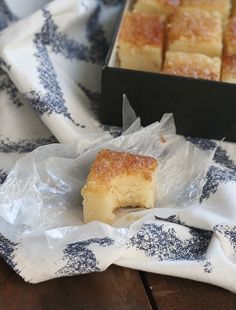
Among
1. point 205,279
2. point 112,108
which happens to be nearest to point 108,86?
point 112,108

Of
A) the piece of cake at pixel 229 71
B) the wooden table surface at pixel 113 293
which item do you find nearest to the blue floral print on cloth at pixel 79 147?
the wooden table surface at pixel 113 293

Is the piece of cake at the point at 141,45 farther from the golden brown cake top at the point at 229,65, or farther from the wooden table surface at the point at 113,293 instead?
the wooden table surface at the point at 113,293

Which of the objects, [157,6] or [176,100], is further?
[157,6]

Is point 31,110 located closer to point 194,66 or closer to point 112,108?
point 112,108

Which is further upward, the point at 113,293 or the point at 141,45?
the point at 141,45

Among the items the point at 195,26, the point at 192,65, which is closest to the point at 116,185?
the point at 192,65

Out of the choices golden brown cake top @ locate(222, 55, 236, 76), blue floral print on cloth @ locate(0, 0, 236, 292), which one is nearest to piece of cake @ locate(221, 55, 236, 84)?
golden brown cake top @ locate(222, 55, 236, 76)

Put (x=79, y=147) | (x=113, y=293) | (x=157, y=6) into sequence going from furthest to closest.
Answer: (x=157, y=6)
(x=79, y=147)
(x=113, y=293)

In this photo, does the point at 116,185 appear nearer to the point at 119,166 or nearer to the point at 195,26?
the point at 119,166
